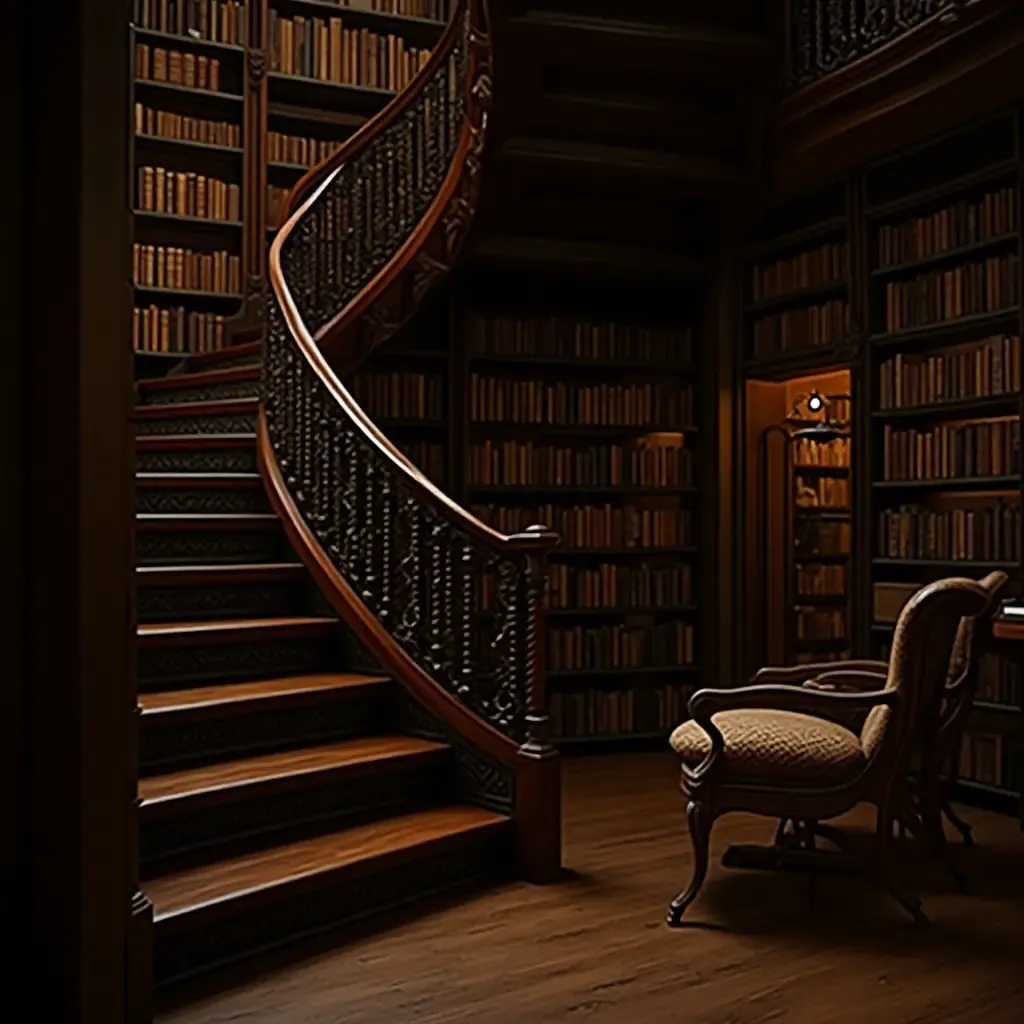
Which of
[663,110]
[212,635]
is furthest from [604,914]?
[663,110]

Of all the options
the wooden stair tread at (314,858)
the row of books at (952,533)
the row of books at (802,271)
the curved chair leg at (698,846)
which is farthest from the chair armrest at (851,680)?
the row of books at (802,271)

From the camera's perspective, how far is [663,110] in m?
5.32

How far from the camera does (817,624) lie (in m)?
6.89

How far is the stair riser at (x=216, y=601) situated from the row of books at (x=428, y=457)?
5.49 ft

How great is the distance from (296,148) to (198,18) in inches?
33.4

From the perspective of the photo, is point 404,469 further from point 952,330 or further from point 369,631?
point 952,330

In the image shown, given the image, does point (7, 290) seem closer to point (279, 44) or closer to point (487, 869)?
point (487, 869)

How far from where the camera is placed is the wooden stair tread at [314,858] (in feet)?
10.0

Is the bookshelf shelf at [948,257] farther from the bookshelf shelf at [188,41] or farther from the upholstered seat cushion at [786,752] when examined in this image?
the bookshelf shelf at [188,41]

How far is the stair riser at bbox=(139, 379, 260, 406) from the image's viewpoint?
5719mm

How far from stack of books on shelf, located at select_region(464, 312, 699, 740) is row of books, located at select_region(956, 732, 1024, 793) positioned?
172 centimetres

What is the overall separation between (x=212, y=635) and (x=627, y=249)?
3.20m

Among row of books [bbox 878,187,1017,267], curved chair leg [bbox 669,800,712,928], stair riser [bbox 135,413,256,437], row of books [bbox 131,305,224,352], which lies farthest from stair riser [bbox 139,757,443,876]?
row of books [bbox 131,305,224,352]

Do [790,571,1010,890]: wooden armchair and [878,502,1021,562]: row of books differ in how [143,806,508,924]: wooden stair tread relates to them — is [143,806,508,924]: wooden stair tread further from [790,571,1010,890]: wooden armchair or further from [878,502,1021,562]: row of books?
[878,502,1021,562]: row of books
